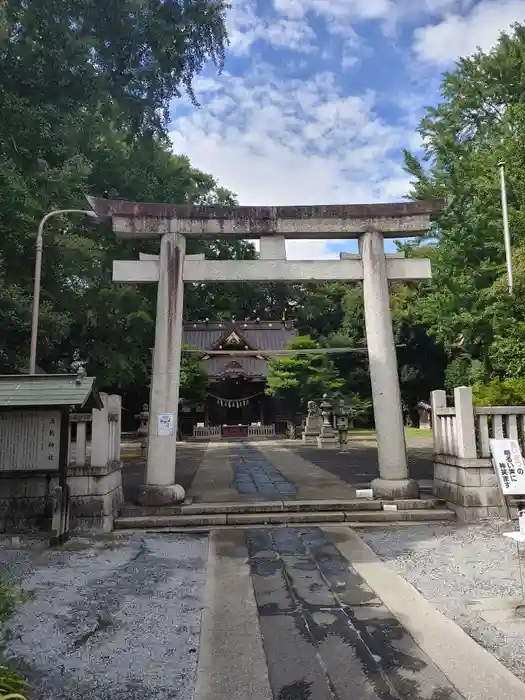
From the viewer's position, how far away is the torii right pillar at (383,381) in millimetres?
8320

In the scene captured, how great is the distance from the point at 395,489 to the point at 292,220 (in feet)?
16.2

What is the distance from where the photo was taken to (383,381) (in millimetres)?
8531

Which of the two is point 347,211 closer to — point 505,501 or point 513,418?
point 513,418

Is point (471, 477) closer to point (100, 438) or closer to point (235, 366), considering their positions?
point (100, 438)

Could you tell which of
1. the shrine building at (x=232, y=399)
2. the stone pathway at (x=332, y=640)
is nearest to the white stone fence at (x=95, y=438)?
the stone pathway at (x=332, y=640)

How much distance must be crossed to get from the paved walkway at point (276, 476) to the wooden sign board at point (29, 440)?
7.20 ft

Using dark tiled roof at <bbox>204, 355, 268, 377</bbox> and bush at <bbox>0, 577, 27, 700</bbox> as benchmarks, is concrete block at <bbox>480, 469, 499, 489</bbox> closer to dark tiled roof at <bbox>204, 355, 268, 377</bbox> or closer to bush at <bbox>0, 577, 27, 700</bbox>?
bush at <bbox>0, 577, 27, 700</bbox>

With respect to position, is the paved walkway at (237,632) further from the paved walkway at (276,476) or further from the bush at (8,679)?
the paved walkway at (276,476)

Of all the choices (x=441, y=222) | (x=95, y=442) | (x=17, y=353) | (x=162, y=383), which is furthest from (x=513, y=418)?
(x=441, y=222)

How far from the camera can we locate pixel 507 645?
11.7ft

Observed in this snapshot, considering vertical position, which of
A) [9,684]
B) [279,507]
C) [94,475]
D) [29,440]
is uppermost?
[29,440]

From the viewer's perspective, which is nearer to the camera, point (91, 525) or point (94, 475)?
point (91, 525)

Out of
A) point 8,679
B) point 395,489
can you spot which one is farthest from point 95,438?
point 8,679

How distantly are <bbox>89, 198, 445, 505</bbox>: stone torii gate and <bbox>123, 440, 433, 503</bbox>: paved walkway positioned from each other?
1.08 metres
